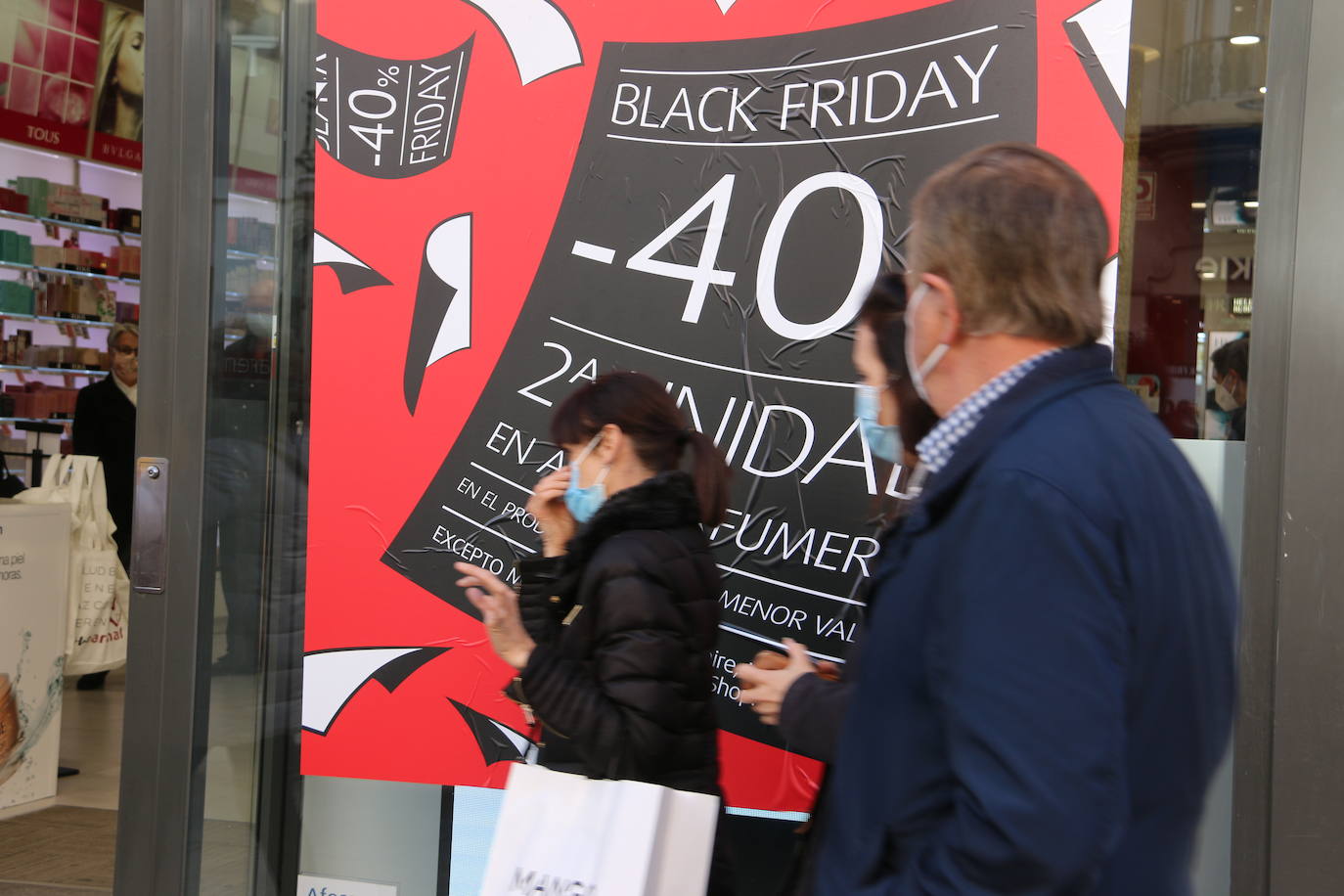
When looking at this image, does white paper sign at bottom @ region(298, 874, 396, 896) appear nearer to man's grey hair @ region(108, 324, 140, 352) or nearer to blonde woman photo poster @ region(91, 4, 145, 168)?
man's grey hair @ region(108, 324, 140, 352)

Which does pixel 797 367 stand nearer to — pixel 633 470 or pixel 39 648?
pixel 633 470

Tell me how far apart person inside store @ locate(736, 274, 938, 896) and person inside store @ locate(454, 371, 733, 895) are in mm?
152

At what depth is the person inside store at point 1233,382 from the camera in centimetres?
232

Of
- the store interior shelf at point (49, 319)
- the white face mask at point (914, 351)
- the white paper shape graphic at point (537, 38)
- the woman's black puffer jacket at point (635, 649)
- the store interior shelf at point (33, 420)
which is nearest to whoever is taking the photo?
the white face mask at point (914, 351)

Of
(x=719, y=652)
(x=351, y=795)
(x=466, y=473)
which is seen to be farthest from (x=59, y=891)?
(x=719, y=652)

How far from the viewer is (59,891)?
152 inches

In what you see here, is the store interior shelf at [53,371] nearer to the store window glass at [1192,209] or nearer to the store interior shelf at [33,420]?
the store interior shelf at [33,420]

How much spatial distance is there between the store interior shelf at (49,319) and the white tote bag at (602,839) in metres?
7.59

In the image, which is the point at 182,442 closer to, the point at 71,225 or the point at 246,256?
the point at 246,256

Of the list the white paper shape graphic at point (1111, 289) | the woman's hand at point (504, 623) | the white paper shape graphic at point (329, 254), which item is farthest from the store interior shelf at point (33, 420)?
the white paper shape graphic at point (1111, 289)

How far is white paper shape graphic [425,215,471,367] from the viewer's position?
277cm

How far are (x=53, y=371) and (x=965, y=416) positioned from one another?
859cm

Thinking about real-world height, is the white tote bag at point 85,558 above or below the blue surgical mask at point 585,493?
below

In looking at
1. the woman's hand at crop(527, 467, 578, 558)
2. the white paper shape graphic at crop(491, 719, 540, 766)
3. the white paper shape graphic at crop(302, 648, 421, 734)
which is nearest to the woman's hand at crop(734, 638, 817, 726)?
the woman's hand at crop(527, 467, 578, 558)
